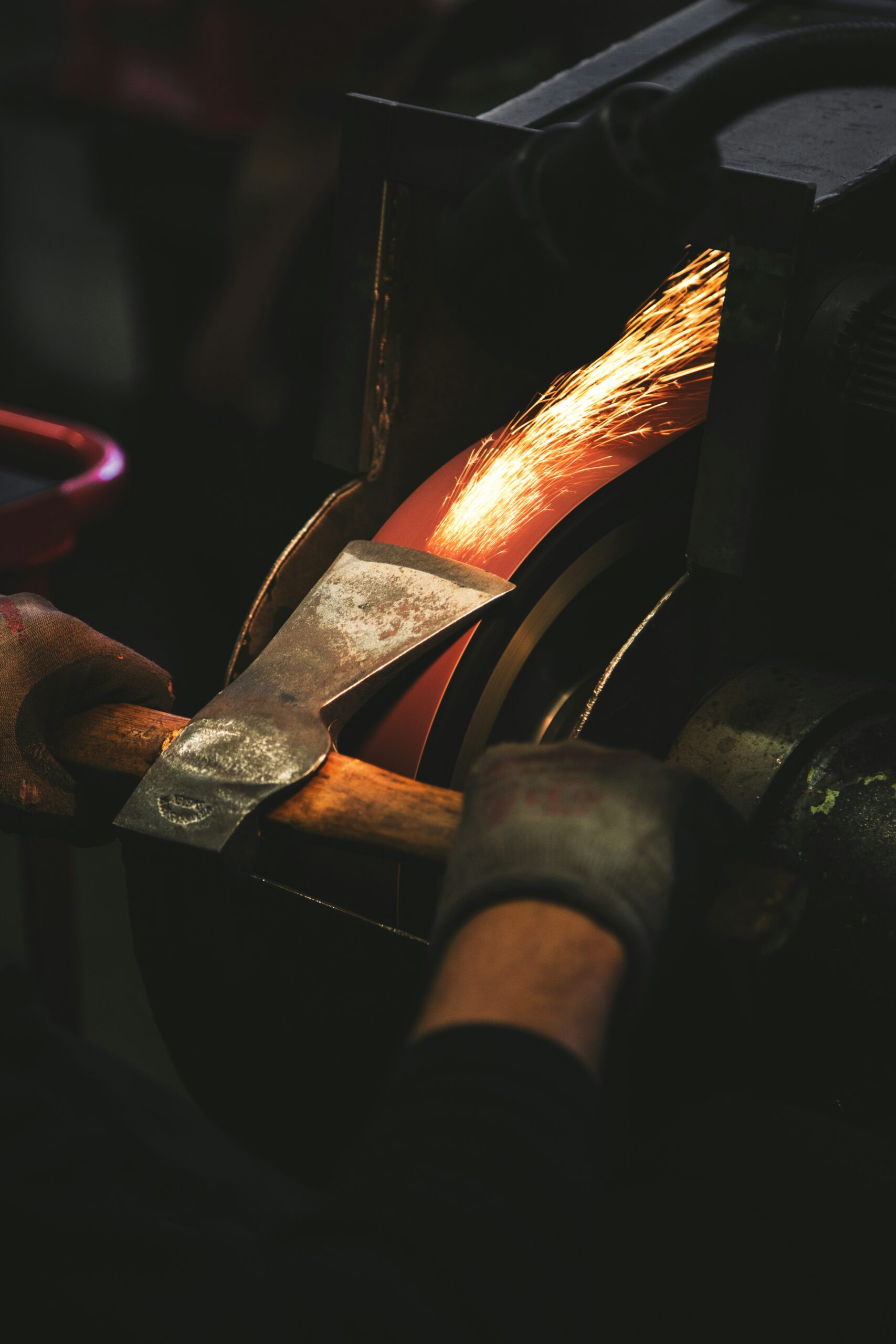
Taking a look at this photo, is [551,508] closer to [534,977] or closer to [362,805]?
[362,805]

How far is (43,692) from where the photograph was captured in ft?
3.32

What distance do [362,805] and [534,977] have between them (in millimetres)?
235

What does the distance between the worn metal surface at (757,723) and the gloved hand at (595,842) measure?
290mm

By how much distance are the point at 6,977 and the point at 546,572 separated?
589 mm

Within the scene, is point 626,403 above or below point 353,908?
above

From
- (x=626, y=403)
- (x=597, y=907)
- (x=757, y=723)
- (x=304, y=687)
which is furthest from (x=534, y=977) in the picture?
(x=626, y=403)

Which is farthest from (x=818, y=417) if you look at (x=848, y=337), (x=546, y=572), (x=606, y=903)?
(x=606, y=903)

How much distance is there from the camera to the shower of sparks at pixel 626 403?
3.67 ft

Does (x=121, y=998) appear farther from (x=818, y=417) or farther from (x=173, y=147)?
(x=173, y=147)

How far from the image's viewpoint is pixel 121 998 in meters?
2.19

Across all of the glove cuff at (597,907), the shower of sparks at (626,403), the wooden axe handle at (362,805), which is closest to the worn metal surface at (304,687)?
the wooden axe handle at (362,805)

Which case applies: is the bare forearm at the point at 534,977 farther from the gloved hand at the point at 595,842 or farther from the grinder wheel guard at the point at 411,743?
the grinder wheel guard at the point at 411,743

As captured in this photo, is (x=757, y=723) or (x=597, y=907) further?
(x=757, y=723)

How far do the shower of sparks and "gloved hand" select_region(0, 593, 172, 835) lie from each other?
1.07 feet
